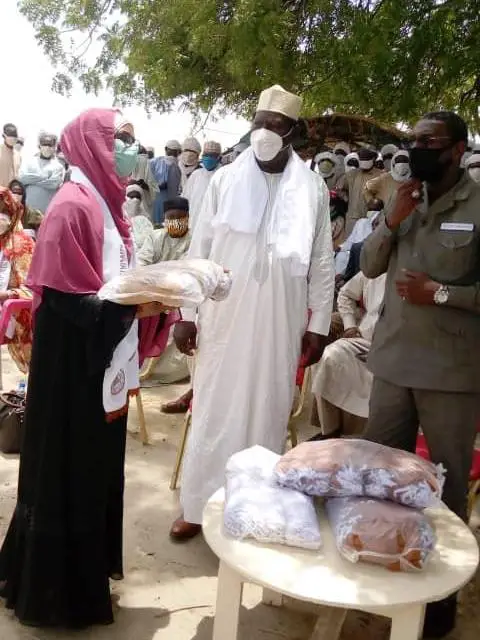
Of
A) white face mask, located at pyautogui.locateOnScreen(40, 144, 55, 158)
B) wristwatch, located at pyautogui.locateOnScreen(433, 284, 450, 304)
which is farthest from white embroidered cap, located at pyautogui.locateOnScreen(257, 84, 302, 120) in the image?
white face mask, located at pyautogui.locateOnScreen(40, 144, 55, 158)

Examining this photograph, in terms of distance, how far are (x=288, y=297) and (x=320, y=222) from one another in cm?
40

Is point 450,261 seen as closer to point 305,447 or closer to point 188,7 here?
point 305,447

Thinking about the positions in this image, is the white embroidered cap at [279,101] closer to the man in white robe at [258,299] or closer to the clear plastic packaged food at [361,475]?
the man in white robe at [258,299]

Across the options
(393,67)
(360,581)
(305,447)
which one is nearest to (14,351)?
(305,447)

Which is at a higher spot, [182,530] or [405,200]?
[405,200]

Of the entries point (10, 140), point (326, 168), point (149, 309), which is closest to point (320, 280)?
point (149, 309)

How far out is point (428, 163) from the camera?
239cm

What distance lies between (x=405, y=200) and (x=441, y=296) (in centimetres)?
39

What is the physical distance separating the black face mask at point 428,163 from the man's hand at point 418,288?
38 centimetres

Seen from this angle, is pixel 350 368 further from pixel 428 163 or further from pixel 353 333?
pixel 428 163

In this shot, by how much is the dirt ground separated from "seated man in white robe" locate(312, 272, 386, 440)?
129 centimetres

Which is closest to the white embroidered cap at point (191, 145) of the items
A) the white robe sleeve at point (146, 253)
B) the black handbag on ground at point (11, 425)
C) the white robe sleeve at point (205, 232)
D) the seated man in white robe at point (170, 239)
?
the seated man in white robe at point (170, 239)

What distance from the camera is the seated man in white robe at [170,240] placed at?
5426mm

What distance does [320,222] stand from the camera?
3018 millimetres
